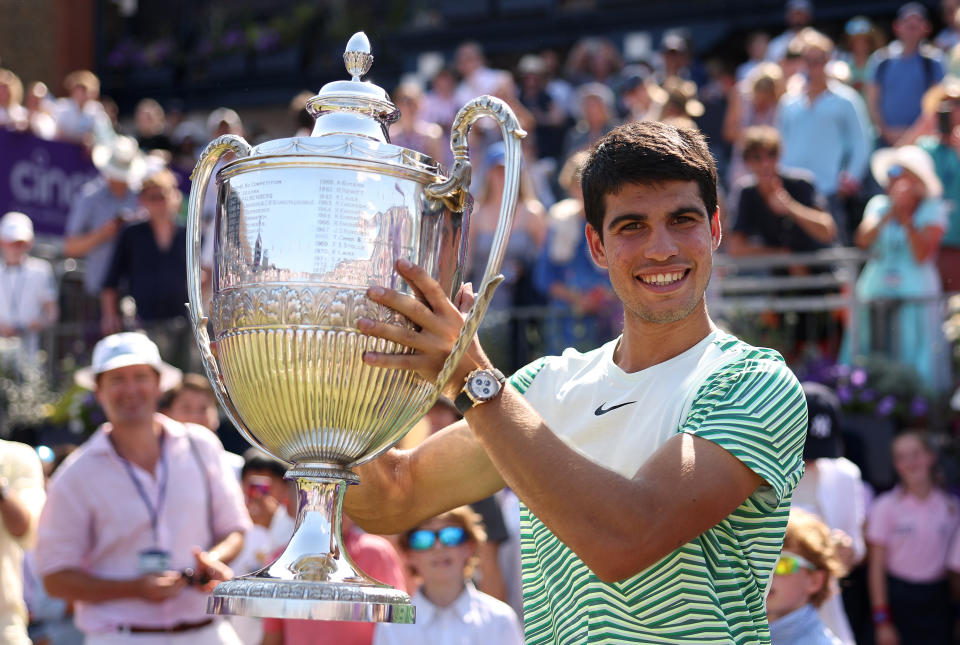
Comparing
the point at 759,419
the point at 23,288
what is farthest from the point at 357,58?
the point at 23,288

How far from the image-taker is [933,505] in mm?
6984

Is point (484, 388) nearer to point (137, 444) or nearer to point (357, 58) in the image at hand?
point (357, 58)

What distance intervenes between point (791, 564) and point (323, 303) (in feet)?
7.49

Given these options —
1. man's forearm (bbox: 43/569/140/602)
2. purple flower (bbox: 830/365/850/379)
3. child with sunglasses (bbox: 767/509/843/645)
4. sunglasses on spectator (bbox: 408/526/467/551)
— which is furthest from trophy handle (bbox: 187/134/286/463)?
purple flower (bbox: 830/365/850/379)

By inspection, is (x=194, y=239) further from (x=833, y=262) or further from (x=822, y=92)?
(x=822, y=92)

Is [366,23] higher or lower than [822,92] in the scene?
higher

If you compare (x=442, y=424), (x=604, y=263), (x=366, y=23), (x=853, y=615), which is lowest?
(x=853, y=615)

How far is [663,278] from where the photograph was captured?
2.31 m

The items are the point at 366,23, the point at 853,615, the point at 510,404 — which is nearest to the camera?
the point at 510,404

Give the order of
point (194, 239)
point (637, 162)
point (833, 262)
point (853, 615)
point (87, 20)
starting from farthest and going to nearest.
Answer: point (87, 20), point (833, 262), point (853, 615), point (194, 239), point (637, 162)

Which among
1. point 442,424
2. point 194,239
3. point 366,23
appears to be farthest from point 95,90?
point 194,239

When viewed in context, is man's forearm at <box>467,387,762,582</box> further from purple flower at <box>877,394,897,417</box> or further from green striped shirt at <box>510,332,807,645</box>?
purple flower at <box>877,394,897,417</box>

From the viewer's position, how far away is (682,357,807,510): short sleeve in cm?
216

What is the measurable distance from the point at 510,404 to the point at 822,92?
25.5 feet
